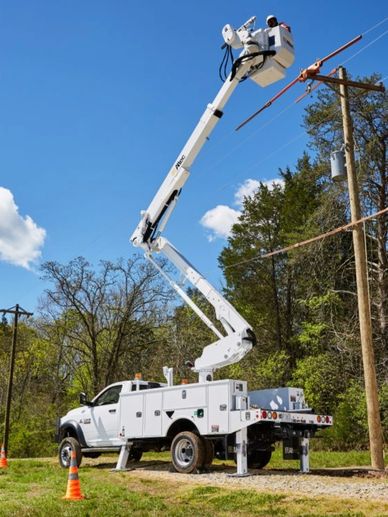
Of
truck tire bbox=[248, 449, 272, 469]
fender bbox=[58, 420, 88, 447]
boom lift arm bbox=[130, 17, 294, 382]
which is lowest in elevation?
truck tire bbox=[248, 449, 272, 469]

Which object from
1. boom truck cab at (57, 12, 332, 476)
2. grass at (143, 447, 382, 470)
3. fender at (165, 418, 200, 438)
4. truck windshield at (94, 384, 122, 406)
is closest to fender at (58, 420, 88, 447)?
boom truck cab at (57, 12, 332, 476)

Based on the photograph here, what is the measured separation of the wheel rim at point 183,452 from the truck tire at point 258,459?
1.90 metres

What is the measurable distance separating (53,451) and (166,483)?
1465 cm

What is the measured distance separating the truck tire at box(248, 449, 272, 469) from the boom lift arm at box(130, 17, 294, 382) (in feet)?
6.59

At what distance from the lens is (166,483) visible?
988 centimetres

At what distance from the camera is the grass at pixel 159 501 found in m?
6.89

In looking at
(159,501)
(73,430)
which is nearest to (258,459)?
(73,430)

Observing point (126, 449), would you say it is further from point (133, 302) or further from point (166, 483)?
point (133, 302)

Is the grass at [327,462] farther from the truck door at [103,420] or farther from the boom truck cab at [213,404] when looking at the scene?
the truck door at [103,420]

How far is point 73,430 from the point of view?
14.5 m

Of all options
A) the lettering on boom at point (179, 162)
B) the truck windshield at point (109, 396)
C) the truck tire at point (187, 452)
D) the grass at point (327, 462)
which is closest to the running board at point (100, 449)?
the truck windshield at point (109, 396)

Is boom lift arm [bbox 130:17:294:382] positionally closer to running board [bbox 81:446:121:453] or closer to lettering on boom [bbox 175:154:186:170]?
lettering on boom [bbox 175:154:186:170]

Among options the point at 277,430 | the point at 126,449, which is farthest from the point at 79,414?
the point at 277,430

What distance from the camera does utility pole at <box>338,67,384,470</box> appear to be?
38.2 ft
